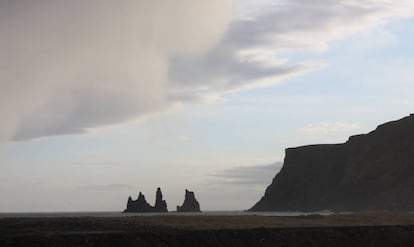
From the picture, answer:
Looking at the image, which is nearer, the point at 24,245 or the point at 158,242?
the point at 24,245

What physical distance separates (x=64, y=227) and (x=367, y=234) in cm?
1936

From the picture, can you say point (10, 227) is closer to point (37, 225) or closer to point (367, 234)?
point (37, 225)

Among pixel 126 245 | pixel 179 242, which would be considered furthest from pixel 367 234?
pixel 126 245

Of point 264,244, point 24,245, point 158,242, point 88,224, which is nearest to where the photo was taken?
point 24,245

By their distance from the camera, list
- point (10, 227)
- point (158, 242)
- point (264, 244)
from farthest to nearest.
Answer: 1. point (10, 227)
2. point (264, 244)
3. point (158, 242)

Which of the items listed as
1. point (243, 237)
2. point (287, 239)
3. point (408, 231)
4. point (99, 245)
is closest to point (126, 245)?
point (99, 245)

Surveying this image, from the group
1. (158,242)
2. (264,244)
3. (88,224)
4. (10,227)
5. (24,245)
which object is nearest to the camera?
(24,245)

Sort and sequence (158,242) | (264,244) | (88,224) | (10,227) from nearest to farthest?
(158,242) → (264,244) → (10,227) → (88,224)

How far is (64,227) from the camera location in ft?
132

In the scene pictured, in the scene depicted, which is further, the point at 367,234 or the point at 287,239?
the point at 367,234

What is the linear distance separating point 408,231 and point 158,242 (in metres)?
19.0

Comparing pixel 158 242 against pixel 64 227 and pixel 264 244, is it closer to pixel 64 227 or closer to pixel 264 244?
pixel 264 244

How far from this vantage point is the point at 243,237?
36.8 meters

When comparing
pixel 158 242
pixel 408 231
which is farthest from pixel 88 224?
pixel 408 231
